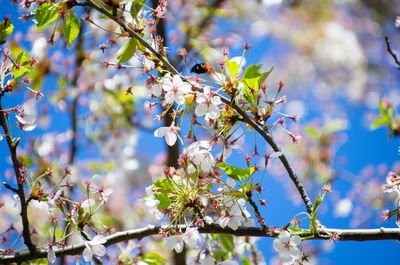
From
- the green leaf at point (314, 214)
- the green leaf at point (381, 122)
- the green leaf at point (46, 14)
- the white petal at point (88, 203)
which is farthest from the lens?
the green leaf at point (381, 122)

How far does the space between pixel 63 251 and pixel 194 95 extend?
64 centimetres

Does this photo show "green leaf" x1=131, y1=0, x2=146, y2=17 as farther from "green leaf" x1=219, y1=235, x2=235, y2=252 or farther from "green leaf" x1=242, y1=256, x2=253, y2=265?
"green leaf" x1=242, y1=256, x2=253, y2=265

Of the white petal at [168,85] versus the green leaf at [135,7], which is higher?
the green leaf at [135,7]

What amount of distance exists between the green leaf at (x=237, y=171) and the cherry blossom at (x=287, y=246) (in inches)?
7.8

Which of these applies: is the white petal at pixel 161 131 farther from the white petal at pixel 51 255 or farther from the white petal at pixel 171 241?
the white petal at pixel 51 255

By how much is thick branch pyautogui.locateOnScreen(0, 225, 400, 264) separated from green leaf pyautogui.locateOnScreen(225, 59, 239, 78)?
18.6 inches

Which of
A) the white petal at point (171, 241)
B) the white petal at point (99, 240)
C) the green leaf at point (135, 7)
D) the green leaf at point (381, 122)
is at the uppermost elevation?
the green leaf at point (381, 122)

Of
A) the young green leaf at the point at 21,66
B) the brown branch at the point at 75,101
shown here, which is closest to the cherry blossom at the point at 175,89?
the young green leaf at the point at 21,66

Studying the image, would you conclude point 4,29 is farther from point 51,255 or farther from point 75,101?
point 75,101

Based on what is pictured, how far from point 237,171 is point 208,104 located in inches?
8.9

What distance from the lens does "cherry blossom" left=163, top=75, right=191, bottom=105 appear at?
1.39m

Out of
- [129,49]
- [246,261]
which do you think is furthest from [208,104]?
[246,261]

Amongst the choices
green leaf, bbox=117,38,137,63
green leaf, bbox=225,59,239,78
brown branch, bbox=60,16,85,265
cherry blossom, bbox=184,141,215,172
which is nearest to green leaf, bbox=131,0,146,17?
green leaf, bbox=117,38,137,63

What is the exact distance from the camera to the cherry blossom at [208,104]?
1.39 metres
